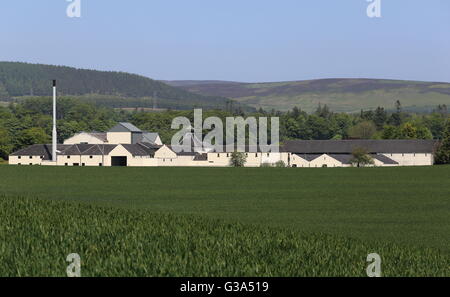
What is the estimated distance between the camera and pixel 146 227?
26.1 metres

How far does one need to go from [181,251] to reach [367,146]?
175 metres

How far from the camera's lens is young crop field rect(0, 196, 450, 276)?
17609mm

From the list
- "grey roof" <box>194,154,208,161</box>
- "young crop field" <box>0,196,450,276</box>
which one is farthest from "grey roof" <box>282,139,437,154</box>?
"young crop field" <box>0,196,450,276</box>

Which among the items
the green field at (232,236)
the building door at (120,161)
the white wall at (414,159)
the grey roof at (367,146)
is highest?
the green field at (232,236)

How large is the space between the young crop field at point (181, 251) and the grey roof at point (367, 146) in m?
162

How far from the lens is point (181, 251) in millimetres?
20469

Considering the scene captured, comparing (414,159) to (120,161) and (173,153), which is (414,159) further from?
(120,161)

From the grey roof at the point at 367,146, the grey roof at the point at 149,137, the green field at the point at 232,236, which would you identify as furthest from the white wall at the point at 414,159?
the green field at the point at 232,236

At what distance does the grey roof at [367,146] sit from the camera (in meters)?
190

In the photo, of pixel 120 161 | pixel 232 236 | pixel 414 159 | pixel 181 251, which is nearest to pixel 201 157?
pixel 120 161

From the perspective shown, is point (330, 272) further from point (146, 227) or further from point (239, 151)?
point (239, 151)

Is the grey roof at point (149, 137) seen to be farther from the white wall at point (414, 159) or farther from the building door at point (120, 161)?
the white wall at point (414, 159)
